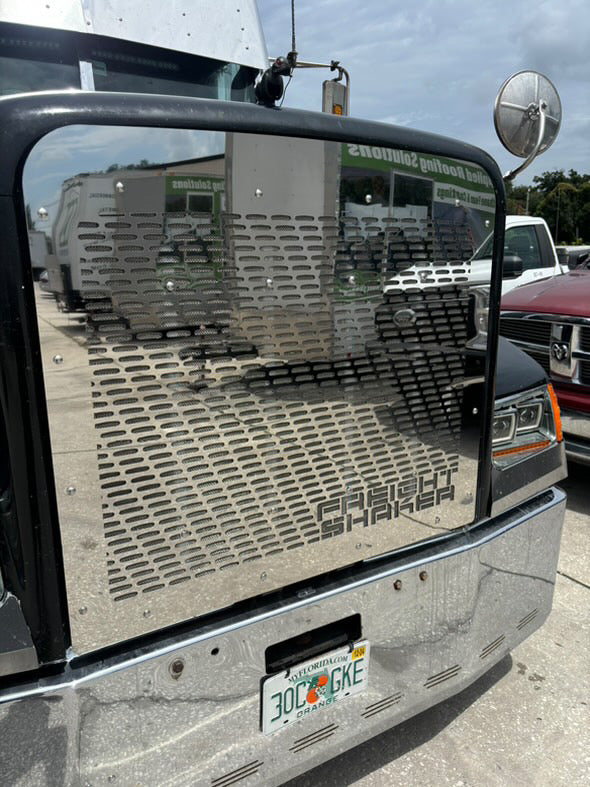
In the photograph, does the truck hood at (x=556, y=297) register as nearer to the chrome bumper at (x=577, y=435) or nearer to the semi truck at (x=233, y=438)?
the chrome bumper at (x=577, y=435)

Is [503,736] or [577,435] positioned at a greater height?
[577,435]

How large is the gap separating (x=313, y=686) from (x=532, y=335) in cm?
368

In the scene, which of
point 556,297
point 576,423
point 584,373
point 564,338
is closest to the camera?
point 576,423

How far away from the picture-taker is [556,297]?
15.6ft

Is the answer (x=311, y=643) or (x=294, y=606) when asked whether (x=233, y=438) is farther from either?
(x=311, y=643)

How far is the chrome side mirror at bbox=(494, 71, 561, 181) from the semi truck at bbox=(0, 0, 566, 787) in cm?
2

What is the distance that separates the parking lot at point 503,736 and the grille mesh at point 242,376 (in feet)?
3.21

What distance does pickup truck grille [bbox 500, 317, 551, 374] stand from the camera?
4672mm

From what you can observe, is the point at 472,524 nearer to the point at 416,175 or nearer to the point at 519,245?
the point at 416,175

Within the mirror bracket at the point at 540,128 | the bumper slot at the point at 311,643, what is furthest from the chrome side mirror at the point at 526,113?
the bumper slot at the point at 311,643

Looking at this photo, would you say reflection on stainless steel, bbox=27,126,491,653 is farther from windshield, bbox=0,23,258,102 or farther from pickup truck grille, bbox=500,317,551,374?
pickup truck grille, bbox=500,317,551,374

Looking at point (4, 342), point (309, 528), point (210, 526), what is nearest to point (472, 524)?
point (309, 528)

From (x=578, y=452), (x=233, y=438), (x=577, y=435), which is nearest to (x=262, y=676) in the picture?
(x=233, y=438)

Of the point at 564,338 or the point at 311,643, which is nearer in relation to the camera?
the point at 311,643
